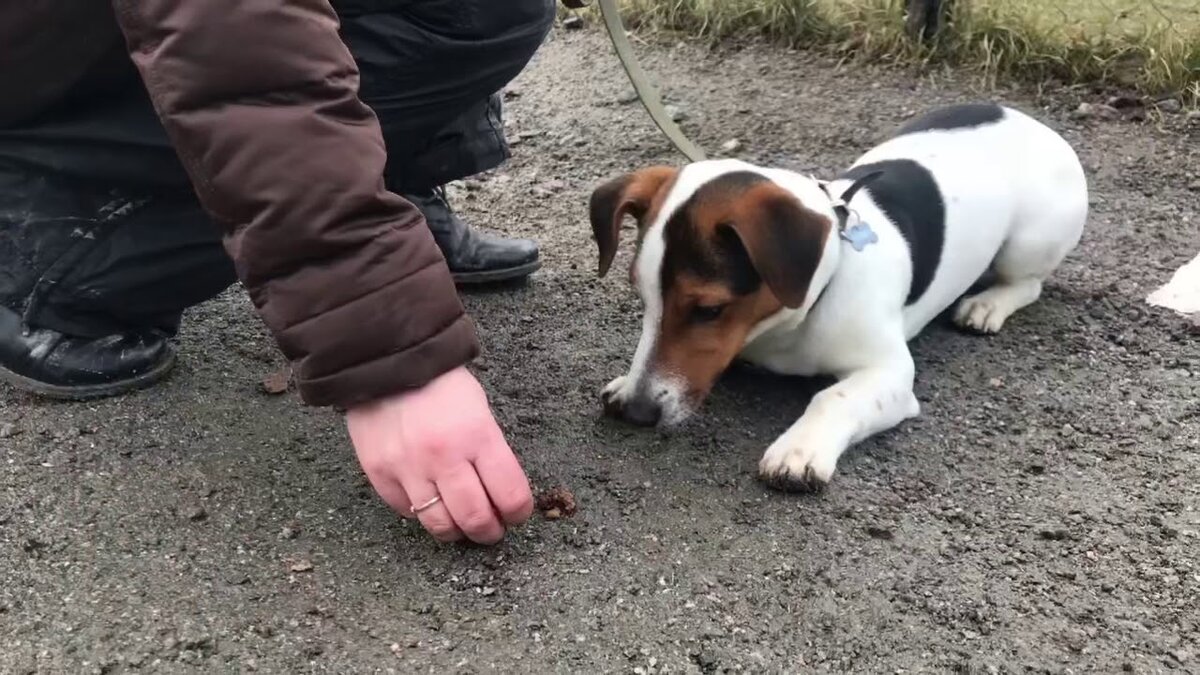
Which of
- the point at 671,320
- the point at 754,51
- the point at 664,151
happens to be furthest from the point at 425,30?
the point at 754,51

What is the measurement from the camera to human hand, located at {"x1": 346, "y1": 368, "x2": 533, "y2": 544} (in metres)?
1.87

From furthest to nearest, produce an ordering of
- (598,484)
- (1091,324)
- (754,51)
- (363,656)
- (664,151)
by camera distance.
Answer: (754,51) < (664,151) < (1091,324) < (598,484) < (363,656)

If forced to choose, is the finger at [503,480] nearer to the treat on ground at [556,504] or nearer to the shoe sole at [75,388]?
the treat on ground at [556,504]

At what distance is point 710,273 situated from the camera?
258cm

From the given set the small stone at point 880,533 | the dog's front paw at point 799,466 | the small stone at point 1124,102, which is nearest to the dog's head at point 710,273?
the dog's front paw at point 799,466

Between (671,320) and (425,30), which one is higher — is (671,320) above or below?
below

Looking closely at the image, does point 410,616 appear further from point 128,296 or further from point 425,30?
point 425,30

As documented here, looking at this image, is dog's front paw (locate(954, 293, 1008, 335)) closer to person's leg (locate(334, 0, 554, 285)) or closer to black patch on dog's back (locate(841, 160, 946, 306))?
black patch on dog's back (locate(841, 160, 946, 306))

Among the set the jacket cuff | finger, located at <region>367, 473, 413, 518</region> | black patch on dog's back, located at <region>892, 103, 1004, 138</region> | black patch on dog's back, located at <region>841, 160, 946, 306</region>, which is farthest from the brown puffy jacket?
black patch on dog's back, located at <region>892, 103, 1004, 138</region>

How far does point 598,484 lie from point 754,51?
3302 mm

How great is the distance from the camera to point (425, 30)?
2742 mm

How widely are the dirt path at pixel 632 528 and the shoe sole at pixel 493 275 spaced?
6 cm

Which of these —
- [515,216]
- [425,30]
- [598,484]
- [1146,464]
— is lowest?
[515,216]

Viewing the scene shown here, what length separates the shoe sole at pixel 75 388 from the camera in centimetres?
269
